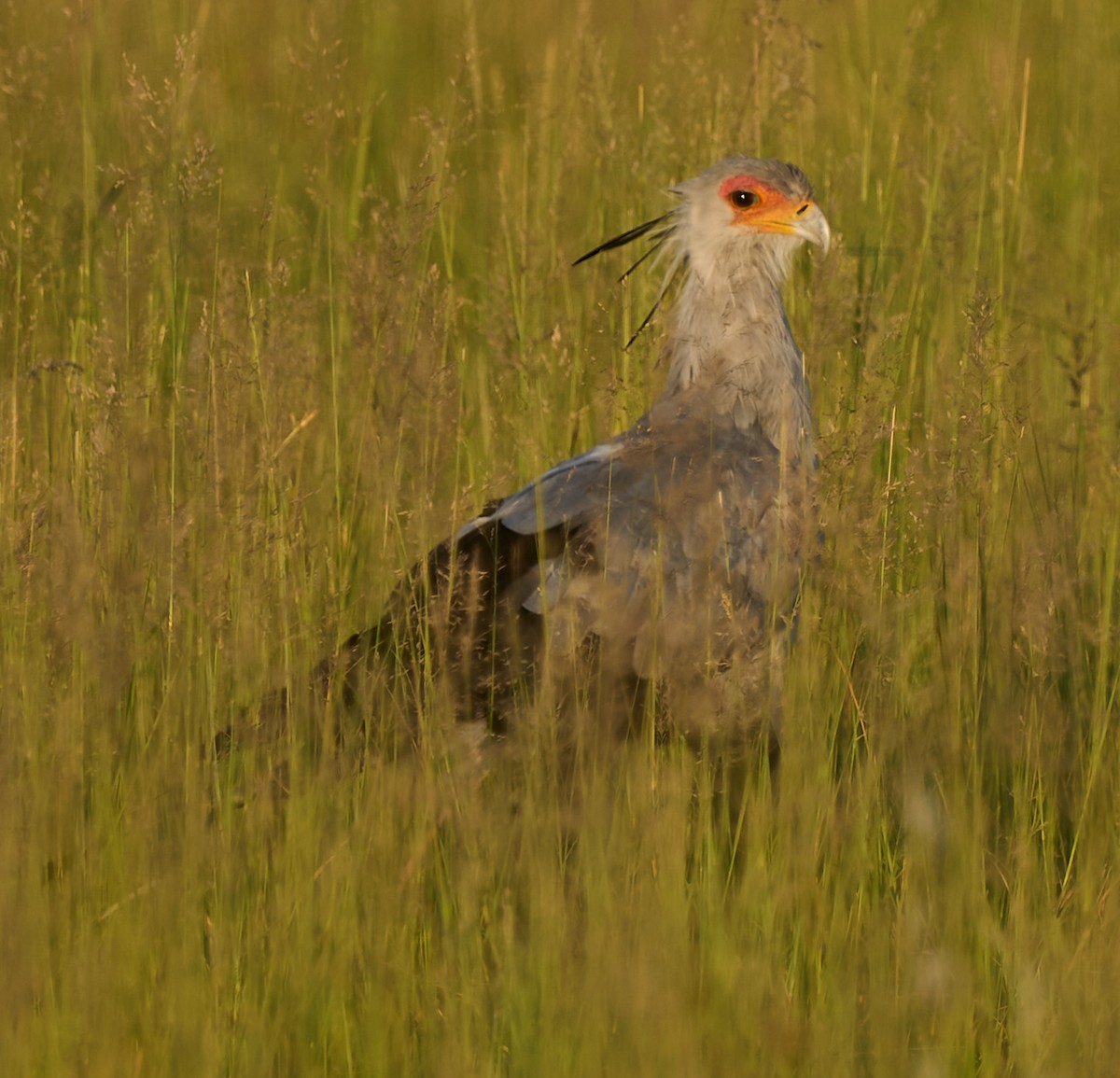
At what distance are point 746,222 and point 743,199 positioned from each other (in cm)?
5

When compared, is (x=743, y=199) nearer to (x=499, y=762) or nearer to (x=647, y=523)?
(x=647, y=523)

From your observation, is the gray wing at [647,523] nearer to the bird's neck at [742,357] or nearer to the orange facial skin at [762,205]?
the bird's neck at [742,357]

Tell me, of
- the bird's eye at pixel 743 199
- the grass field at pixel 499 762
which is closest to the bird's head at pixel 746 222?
the bird's eye at pixel 743 199

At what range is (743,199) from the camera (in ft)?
12.8

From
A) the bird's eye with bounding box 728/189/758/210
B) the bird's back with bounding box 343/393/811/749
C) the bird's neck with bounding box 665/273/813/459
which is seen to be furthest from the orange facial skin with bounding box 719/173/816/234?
the bird's back with bounding box 343/393/811/749

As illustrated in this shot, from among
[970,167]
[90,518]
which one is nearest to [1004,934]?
[90,518]

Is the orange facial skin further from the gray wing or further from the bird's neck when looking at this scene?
the gray wing

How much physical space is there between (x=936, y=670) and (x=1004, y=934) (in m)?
0.51

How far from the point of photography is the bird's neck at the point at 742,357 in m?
3.69

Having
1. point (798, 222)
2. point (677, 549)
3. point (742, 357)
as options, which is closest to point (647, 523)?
point (677, 549)

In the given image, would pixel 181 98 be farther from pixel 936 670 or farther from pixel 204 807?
pixel 936 670

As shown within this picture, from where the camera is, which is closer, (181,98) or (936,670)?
(936,670)

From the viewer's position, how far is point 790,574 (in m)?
3.26

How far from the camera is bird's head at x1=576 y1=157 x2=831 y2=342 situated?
384cm
